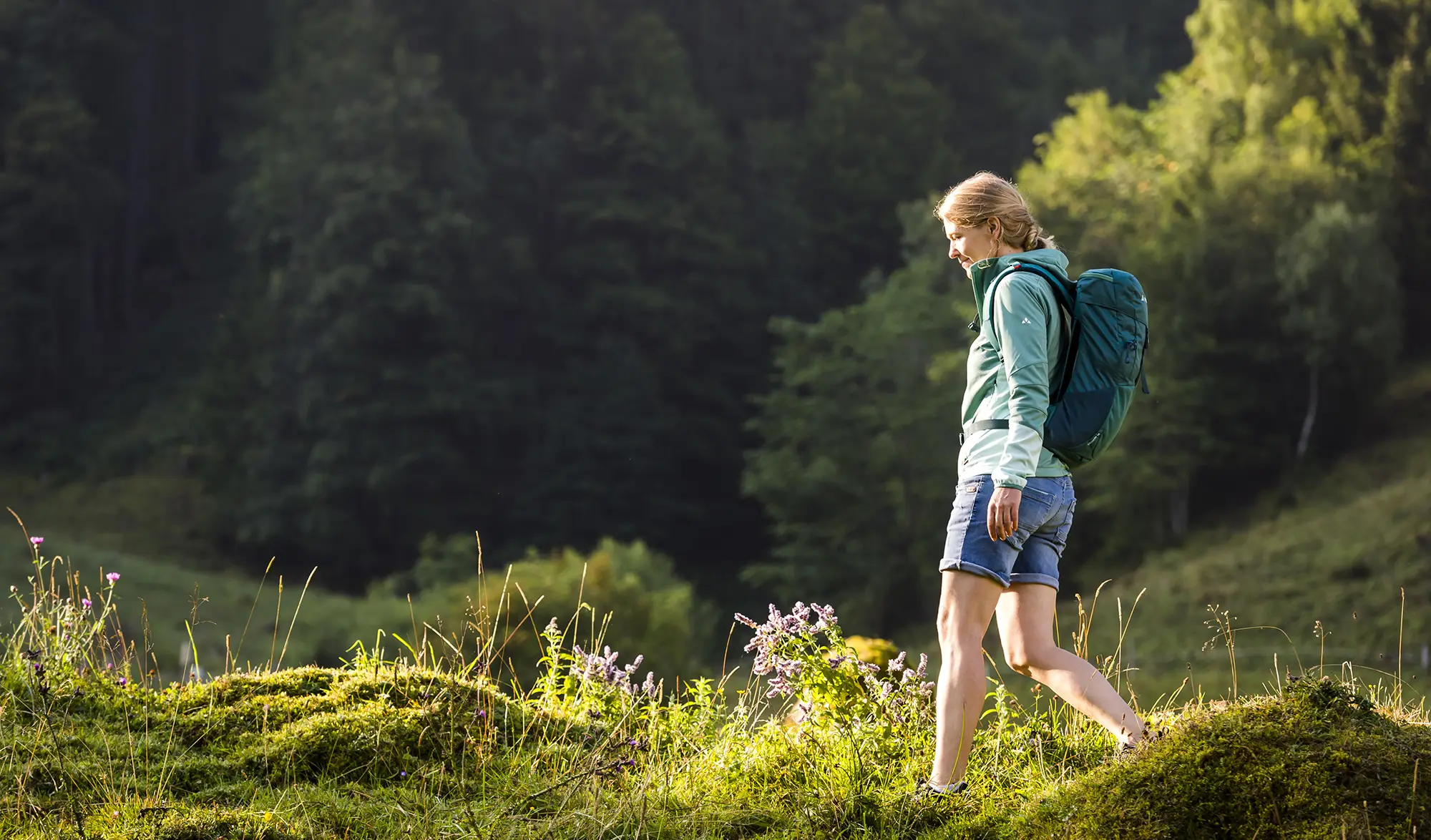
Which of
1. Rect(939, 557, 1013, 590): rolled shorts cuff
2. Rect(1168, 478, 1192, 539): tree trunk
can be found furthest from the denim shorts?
Rect(1168, 478, 1192, 539): tree trunk

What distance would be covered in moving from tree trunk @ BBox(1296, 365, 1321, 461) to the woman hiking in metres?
24.7

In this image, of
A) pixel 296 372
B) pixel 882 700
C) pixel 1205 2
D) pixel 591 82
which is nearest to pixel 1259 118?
pixel 1205 2

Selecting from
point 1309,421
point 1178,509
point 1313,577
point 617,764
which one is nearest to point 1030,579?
point 617,764

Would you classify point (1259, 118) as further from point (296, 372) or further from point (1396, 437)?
point (296, 372)

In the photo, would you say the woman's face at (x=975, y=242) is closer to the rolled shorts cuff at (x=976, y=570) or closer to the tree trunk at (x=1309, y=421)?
the rolled shorts cuff at (x=976, y=570)

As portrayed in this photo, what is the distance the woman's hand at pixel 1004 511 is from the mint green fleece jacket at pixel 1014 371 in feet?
0.06

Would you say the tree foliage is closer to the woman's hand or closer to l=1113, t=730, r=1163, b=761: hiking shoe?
l=1113, t=730, r=1163, b=761: hiking shoe

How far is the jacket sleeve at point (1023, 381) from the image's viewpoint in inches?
107

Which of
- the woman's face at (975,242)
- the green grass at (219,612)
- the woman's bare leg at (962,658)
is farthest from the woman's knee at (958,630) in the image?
the green grass at (219,612)

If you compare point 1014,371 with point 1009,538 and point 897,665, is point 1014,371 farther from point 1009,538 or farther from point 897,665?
point 897,665

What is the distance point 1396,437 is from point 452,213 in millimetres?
19619

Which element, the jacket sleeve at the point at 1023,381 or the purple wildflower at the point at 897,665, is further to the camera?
the purple wildflower at the point at 897,665

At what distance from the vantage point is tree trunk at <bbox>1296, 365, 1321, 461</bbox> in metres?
25.3

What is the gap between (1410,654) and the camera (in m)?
17.4
